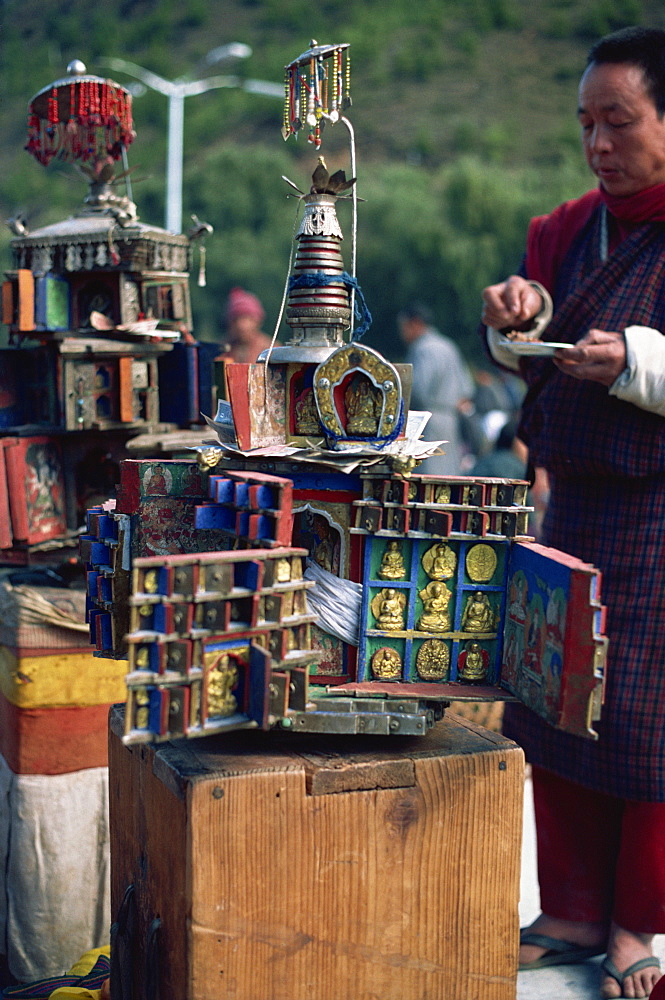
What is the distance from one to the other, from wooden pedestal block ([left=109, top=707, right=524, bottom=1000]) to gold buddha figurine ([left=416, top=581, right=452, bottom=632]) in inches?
9.8

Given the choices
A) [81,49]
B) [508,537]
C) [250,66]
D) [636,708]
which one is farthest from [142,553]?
[250,66]

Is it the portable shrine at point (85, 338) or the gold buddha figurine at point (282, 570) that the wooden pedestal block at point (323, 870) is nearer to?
the gold buddha figurine at point (282, 570)

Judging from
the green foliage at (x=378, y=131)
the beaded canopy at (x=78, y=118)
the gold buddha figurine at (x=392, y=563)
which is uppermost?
the green foliage at (x=378, y=131)

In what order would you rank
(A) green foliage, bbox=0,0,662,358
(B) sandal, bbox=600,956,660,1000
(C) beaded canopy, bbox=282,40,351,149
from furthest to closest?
(A) green foliage, bbox=0,0,662,358 → (B) sandal, bbox=600,956,660,1000 → (C) beaded canopy, bbox=282,40,351,149

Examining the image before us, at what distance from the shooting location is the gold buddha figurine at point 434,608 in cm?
205

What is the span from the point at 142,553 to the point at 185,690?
0.50 meters

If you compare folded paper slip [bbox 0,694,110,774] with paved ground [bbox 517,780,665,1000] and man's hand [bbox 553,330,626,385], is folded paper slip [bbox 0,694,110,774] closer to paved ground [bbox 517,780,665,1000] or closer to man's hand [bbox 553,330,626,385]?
paved ground [bbox 517,780,665,1000]

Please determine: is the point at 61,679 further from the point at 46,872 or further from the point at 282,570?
the point at 282,570

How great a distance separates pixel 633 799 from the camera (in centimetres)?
255

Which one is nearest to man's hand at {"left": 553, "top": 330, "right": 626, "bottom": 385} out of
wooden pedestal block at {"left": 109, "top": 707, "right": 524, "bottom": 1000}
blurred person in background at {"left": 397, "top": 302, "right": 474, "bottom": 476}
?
wooden pedestal block at {"left": 109, "top": 707, "right": 524, "bottom": 1000}

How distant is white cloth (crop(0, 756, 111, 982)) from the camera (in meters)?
2.90

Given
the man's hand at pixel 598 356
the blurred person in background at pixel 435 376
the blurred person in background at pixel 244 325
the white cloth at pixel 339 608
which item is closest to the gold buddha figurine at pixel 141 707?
the white cloth at pixel 339 608

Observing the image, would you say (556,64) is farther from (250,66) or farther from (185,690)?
A: (185,690)

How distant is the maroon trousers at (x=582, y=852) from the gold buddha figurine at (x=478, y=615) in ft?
3.06
